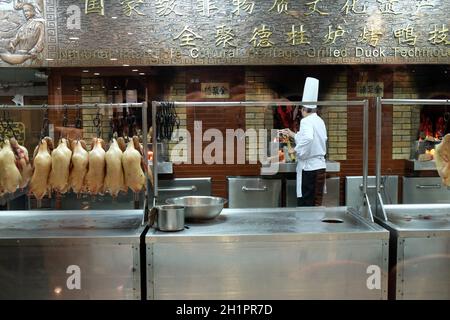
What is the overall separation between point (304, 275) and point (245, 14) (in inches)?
102

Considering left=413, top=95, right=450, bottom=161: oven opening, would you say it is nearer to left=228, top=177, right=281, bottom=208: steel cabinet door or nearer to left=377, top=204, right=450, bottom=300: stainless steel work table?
left=228, top=177, right=281, bottom=208: steel cabinet door

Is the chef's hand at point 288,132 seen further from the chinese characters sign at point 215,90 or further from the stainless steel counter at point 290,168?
the chinese characters sign at point 215,90

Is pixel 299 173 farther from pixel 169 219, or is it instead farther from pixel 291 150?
pixel 169 219

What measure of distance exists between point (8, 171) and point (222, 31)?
2.27m

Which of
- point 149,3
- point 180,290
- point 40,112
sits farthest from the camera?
point 40,112

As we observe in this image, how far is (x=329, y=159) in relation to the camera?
4.71 meters

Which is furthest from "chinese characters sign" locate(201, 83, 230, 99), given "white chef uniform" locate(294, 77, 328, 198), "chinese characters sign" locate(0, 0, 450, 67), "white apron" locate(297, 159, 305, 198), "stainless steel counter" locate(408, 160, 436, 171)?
"stainless steel counter" locate(408, 160, 436, 171)

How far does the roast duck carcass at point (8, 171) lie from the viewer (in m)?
2.34

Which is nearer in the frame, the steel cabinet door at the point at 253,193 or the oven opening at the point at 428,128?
the steel cabinet door at the point at 253,193

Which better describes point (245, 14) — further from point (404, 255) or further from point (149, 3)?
point (404, 255)

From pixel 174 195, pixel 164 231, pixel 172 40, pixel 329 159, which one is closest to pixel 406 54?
pixel 329 159

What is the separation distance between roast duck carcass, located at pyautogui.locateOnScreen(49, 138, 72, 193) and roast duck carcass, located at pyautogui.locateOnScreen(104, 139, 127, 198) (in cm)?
20

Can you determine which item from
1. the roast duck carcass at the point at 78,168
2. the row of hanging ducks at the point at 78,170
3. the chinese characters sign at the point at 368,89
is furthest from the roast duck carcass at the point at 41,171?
the chinese characters sign at the point at 368,89

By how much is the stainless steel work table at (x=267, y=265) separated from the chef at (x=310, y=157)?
1911 millimetres
